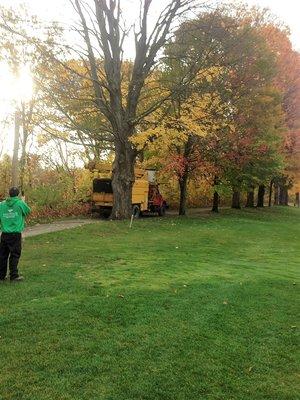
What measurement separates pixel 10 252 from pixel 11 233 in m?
0.36

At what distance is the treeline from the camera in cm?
2036

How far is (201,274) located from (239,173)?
19856 mm

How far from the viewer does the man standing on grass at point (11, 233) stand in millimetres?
8445

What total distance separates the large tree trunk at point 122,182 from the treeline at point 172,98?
0.16 feet

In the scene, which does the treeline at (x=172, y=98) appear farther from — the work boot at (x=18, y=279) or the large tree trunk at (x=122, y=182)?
the work boot at (x=18, y=279)

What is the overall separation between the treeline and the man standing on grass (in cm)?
1181

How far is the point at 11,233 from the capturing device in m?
8.48

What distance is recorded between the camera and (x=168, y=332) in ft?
19.1

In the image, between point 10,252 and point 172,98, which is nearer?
point 10,252

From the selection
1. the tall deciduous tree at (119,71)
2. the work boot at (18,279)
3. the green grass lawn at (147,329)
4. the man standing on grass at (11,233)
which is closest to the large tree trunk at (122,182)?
the tall deciduous tree at (119,71)

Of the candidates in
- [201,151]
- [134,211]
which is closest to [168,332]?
[134,211]

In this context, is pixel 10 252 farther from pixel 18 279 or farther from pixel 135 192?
pixel 135 192

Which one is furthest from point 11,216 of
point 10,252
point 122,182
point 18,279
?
point 122,182

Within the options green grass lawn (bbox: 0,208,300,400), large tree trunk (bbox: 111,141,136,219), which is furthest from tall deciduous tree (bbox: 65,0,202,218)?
green grass lawn (bbox: 0,208,300,400)
